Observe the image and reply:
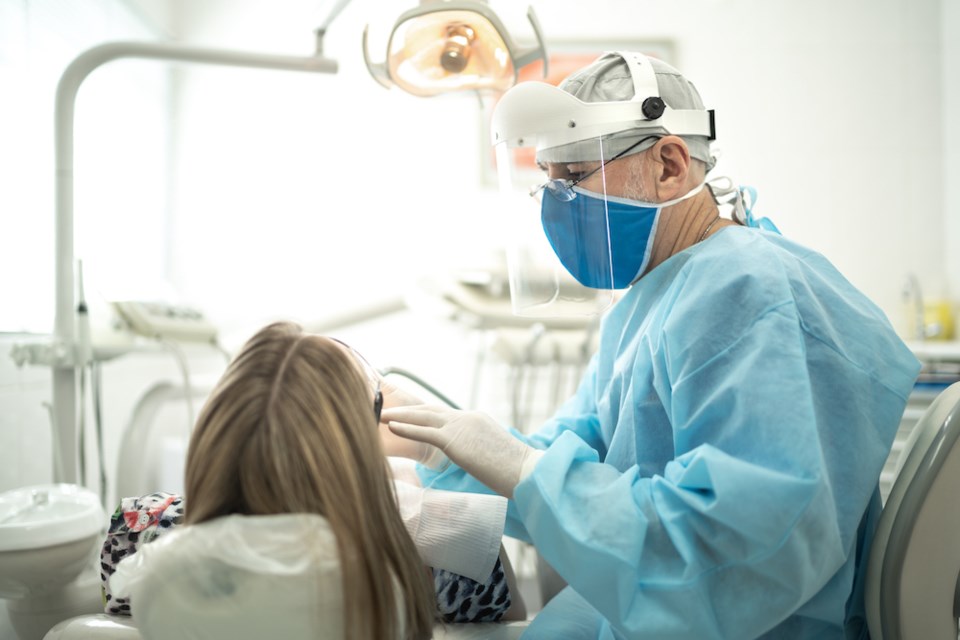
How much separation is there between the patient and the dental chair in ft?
1.93

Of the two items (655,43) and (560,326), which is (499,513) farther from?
(655,43)

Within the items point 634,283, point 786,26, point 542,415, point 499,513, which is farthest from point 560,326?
point 786,26

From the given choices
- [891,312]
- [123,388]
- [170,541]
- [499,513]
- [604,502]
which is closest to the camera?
[170,541]

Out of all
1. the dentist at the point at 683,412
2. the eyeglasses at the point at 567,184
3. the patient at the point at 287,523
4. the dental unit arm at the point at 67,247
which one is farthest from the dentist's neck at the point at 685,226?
the dental unit arm at the point at 67,247

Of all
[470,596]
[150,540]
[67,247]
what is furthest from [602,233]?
[67,247]

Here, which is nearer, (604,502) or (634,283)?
(604,502)

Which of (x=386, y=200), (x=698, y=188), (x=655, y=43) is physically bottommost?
(x=698, y=188)

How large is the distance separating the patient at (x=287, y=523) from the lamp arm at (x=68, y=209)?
2.54 feet

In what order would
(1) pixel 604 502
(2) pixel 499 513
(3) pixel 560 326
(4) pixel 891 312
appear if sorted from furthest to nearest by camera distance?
(4) pixel 891 312 → (3) pixel 560 326 → (2) pixel 499 513 → (1) pixel 604 502

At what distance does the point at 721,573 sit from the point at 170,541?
605mm

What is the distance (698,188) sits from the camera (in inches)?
45.0

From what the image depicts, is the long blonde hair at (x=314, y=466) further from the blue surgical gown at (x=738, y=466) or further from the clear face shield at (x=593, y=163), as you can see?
the clear face shield at (x=593, y=163)

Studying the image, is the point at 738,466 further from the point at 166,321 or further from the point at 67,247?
the point at 166,321

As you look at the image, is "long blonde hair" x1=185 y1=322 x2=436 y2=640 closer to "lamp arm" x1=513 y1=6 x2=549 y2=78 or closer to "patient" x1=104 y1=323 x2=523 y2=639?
"patient" x1=104 y1=323 x2=523 y2=639
